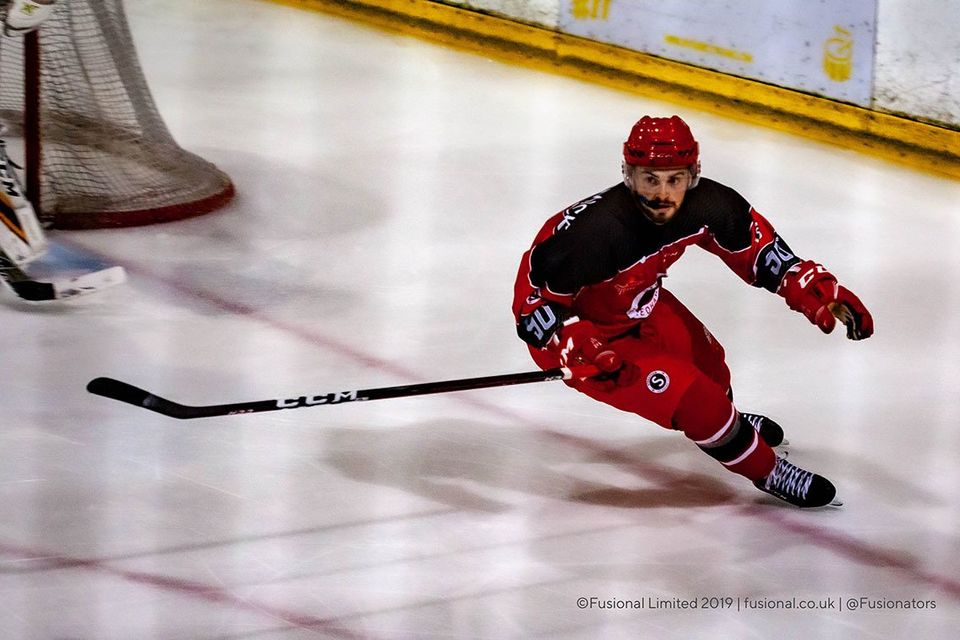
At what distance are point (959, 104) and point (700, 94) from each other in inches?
48.3

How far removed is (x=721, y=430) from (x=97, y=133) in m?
2.80

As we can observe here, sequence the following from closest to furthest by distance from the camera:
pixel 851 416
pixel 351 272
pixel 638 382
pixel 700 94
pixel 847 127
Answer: pixel 638 382 → pixel 851 416 → pixel 351 272 → pixel 847 127 → pixel 700 94

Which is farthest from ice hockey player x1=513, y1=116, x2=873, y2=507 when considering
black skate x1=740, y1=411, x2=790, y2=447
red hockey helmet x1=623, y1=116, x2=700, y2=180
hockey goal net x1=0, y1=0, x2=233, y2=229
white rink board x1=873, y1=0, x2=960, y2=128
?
white rink board x1=873, y1=0, x2=960, y2=128

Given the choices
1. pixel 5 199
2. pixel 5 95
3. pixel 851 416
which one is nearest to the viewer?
pixel 851 416

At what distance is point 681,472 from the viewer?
3631 mm

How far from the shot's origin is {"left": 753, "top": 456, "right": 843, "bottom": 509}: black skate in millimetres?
3379

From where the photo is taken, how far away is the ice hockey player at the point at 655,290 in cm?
318

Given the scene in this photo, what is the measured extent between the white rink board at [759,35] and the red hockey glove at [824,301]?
10.1ft

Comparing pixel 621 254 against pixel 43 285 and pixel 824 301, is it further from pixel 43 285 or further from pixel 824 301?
pixel 43 285

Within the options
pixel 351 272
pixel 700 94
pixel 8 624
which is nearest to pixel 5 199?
pixel 351 272

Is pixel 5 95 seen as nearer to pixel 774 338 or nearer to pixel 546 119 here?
pixel 546 119

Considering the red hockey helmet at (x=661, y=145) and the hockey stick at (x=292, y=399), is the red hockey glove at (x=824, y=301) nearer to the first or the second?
the red hockey helmet at (x=661, y=145)

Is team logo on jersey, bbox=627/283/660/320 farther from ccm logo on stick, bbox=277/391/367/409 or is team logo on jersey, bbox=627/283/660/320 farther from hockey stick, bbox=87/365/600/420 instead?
ccm logo on stick, bbox=277/391/367/409

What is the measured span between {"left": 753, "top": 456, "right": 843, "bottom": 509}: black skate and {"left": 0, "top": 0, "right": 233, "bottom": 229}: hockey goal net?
2641 mm
